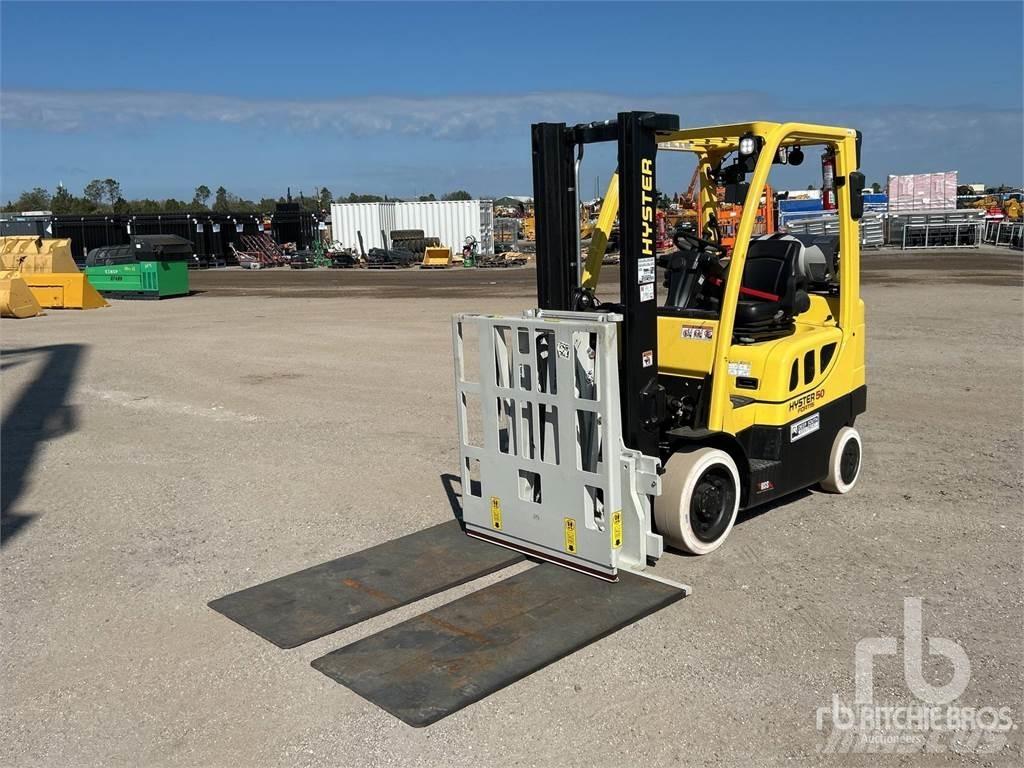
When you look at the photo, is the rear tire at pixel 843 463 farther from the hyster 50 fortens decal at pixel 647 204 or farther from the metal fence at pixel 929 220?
the metal fence at pixel 929 220

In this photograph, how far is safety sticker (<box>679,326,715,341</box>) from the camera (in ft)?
19.3

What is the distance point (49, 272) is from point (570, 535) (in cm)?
2530

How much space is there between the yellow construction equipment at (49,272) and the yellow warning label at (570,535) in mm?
22498

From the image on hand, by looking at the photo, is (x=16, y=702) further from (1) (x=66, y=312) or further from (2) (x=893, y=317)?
(1) (x=66, y=312)

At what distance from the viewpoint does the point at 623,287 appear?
5598 mm

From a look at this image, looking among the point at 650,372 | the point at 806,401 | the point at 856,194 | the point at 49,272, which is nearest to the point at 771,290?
the point at 806,401

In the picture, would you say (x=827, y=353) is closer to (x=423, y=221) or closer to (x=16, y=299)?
(x=16, y=299)

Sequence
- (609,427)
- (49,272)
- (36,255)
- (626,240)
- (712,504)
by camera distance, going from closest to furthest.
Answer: (609,427)
(626,240)
(712,504)
(49,272)
(36,255)

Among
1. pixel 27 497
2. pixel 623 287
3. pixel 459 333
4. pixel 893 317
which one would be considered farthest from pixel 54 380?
pixel 893 317

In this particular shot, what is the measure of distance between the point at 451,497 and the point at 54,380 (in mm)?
8634

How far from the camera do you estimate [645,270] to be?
554cm

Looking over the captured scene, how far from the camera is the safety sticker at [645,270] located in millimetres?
5520

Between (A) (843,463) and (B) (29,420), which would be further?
(B) (29,420)

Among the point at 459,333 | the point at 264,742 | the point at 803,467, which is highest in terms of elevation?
the point at 459,333
